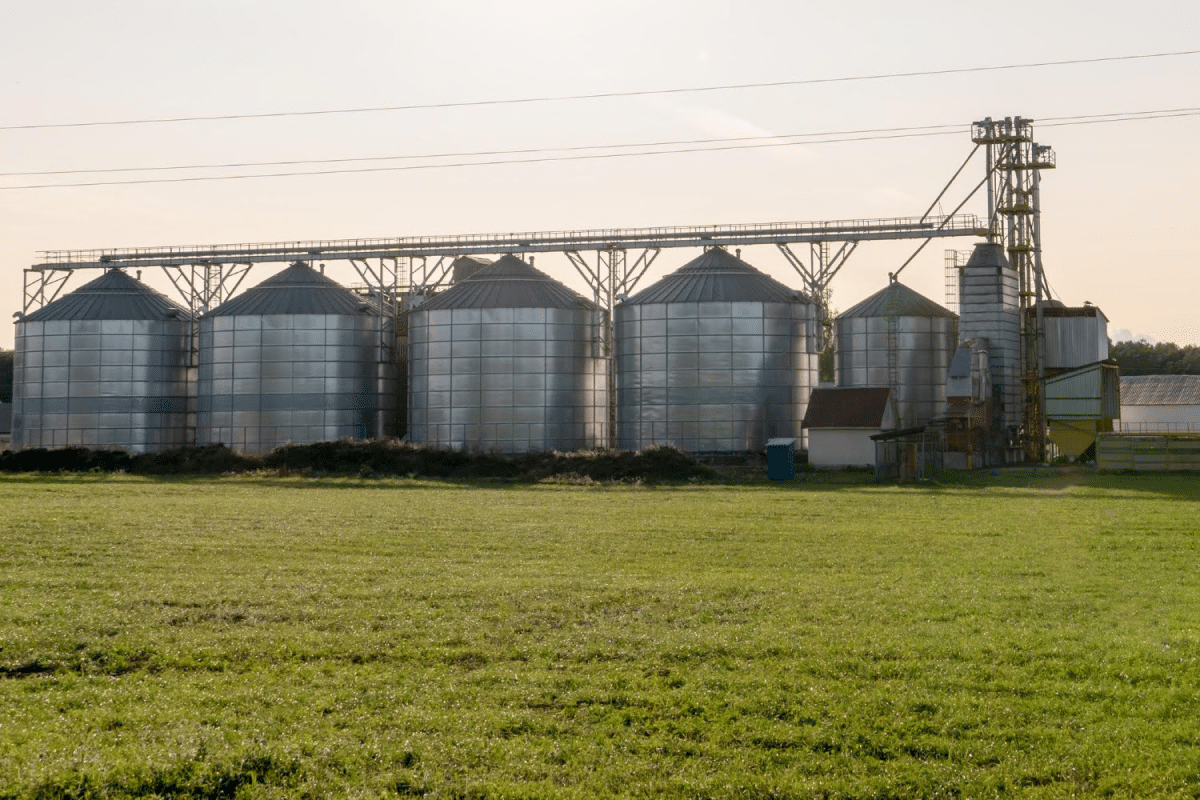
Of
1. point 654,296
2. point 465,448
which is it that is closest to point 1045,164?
point 654,296

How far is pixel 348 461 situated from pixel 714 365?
2118 centimetres

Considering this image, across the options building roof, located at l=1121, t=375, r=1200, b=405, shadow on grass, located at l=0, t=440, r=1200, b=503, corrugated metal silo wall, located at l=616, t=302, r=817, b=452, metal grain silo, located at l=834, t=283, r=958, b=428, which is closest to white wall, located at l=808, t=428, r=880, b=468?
shadow on grass, located at l=0, t=440, r=1200, b=503

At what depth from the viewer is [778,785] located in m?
→ 9.91

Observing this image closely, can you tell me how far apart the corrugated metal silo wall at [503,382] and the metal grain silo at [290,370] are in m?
4.62

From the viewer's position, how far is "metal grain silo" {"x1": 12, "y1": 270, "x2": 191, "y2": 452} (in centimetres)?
7919

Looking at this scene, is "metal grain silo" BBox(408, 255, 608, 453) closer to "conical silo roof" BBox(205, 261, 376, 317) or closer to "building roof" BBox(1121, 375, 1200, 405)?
"conical silo roof" BBox(205, 261, 376, 317)

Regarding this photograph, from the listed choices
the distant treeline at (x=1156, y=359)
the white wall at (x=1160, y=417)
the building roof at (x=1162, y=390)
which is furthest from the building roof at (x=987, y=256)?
the distant treeline at (x=1156, y=359)

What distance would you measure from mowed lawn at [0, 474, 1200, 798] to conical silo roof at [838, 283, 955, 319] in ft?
151

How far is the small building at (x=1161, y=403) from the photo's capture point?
120169 mm

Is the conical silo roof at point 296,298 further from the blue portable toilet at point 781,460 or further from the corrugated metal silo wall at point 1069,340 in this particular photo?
the corrugated metal silo wall at point 1069,340

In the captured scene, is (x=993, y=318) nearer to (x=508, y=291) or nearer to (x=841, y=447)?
(x=841, y=447)

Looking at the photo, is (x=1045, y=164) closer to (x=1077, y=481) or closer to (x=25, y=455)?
(x=1077, y=481)

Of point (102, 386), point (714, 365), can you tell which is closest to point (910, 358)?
point (714, 365)

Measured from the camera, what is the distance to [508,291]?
243ft
